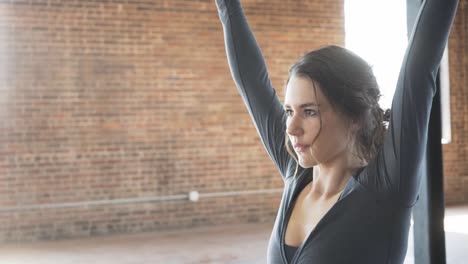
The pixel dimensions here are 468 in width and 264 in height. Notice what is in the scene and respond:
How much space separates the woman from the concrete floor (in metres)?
4.30

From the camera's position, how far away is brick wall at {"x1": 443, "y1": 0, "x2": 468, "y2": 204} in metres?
8.33

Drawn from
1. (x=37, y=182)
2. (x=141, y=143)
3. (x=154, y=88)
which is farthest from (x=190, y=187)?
(x=37, y=182)

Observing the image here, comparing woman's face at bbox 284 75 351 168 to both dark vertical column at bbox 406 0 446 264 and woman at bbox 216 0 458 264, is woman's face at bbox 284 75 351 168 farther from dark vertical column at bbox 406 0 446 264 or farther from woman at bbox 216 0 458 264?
dark vertical column at bbox 406 0 446 264

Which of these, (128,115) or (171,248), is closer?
(171,248)

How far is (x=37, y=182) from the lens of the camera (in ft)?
20.8

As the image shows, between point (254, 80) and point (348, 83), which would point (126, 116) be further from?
point (348, 83)

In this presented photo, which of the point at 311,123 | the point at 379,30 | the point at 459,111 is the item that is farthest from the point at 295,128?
the point at 459,111

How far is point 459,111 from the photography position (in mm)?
8398

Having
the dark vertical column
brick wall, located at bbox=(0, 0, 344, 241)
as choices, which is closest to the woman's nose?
the dark vertical column

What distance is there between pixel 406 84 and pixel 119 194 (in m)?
5.93

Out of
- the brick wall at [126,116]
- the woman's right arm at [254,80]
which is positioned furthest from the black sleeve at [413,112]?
the brick wall at [126,116]

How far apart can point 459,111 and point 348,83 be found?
8010 mm

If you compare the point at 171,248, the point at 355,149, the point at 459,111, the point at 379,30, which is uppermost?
the point at 379,30

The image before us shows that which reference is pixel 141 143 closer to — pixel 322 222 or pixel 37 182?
pixel 37 182
